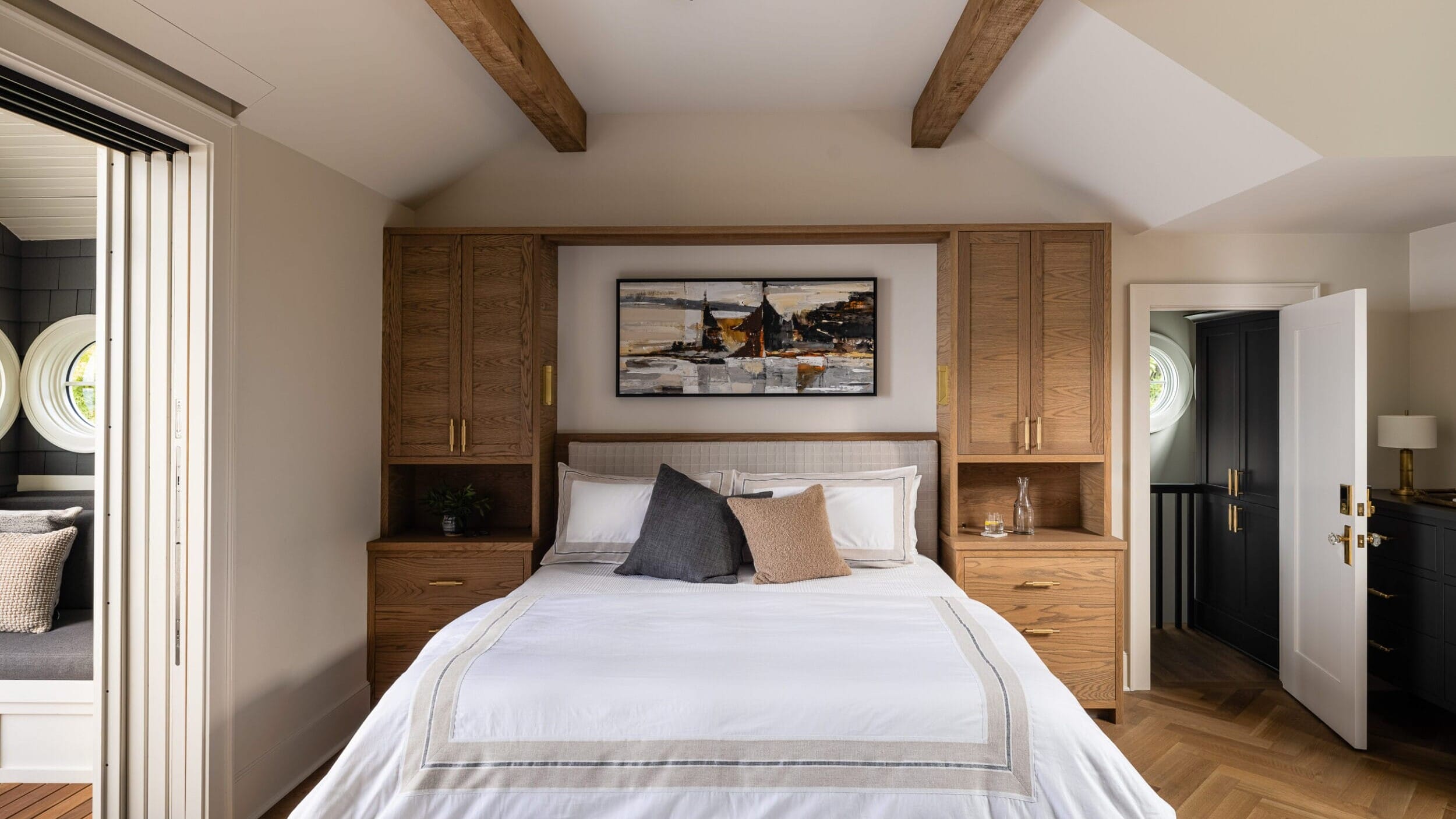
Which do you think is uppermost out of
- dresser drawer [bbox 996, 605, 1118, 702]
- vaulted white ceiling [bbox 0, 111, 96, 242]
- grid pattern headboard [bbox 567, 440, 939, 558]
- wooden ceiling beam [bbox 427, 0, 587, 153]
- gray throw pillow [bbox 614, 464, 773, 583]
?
wooden ceiling beam [bbox 427, 0, 587, 153]

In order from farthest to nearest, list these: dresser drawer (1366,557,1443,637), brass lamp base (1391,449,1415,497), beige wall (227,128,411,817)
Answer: brass lamp base (1391,449,1415,497) → dresser drawer (1366,557,1443,637) → beige wall (227,128,411,817)

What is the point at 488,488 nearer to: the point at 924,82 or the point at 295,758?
the point at 295,758

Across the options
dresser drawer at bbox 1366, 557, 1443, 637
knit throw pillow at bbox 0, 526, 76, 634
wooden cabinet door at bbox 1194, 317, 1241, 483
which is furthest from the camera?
wooden cabinet door at bbox 1194, 317, 1241, 483

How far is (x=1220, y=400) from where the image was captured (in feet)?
14.0

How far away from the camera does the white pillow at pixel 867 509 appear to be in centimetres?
314

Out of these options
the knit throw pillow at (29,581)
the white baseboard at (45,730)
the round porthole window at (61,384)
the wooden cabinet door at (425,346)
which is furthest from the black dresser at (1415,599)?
the round porthole window at (61,384)

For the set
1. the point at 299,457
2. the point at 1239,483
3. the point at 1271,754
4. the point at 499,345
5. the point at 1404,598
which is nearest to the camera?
the point at 299,457

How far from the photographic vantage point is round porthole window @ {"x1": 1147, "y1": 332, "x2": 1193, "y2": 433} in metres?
4.85

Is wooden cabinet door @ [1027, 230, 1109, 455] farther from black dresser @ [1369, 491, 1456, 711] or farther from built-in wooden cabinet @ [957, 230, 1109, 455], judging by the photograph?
black dresser @ [1369, 491, 1456, 711]

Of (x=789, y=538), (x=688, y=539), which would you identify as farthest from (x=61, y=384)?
(x=789, y=538)

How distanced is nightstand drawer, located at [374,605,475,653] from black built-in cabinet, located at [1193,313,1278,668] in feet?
13.7

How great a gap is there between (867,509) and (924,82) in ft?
6.39

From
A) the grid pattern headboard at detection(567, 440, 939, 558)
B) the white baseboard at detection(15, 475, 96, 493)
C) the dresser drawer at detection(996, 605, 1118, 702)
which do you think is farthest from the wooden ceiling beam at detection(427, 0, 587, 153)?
the dresser drawer at detection(996, 605, 1118, 702)

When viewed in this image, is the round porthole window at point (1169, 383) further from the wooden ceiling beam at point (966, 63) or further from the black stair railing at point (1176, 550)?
the wooden ceiling beam at point (966, 63)
